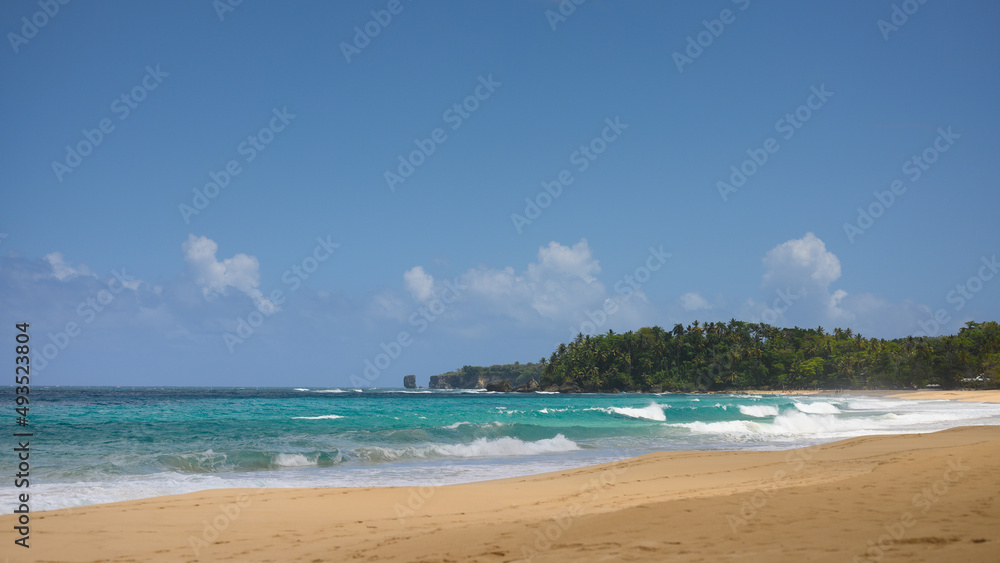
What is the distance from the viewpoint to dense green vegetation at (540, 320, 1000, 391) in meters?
110

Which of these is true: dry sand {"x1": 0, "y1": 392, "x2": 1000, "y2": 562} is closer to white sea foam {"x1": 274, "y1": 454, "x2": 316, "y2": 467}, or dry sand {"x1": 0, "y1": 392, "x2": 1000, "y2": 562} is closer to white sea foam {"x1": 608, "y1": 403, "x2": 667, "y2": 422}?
white sea foam {"x1": 274, "y1": 454, "x2": 316, "y2": 467}

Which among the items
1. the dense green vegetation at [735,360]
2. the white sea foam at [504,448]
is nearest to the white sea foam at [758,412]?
the white sea foam at [504,448]

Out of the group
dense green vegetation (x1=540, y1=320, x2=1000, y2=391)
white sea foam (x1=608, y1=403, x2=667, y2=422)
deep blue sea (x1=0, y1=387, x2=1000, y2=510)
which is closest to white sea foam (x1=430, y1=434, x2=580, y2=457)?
deep blue sea (x1=0, y1=387, x2=1000, y2=510)

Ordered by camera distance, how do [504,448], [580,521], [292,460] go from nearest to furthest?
[580,521] < [292,460] < [504,448]

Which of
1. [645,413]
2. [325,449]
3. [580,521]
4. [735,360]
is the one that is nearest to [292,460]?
[325,449]

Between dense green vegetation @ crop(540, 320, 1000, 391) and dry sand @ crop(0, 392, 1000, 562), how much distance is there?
108 m

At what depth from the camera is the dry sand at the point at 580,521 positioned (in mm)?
5500

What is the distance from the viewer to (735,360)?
118 m

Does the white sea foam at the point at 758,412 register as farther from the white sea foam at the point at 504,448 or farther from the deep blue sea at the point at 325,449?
the white sea foam at the point at 504,448

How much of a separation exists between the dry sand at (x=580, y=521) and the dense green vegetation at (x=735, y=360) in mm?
108191

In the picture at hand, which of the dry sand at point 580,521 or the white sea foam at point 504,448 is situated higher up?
the dry sand at point 580,521

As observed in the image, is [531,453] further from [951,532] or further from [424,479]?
[951,532]

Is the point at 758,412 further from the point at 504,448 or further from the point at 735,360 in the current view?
the point at 735,360

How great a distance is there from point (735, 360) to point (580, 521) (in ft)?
393
